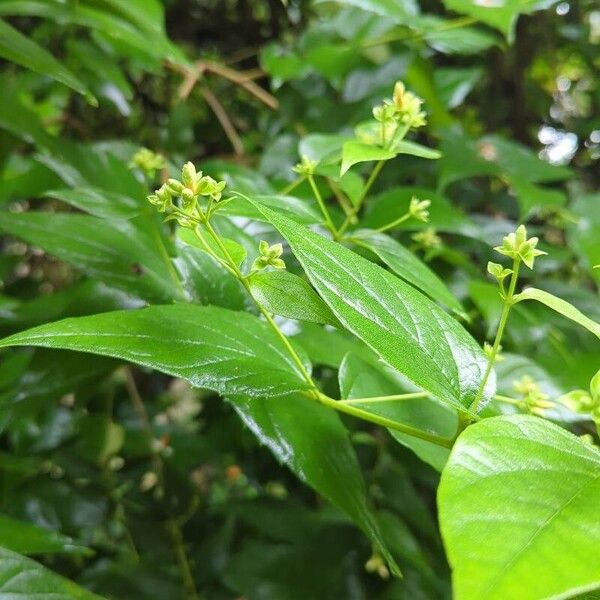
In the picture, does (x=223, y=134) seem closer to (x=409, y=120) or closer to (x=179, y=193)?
(x=409, y=120)

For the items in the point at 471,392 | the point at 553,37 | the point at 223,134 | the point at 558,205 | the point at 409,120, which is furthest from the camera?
the point at 553,37

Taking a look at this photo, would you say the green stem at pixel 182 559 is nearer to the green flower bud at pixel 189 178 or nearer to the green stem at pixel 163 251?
the green stem at pixel 163 251

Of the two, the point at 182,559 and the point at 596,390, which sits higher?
the point at 596,390

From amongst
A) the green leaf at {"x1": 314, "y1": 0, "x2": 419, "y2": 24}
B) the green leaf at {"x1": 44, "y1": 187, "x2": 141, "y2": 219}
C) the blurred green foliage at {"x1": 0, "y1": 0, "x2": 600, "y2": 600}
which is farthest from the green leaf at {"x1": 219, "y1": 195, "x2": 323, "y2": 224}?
the green leaf at {"x1": 314, "y1": 0, "x2": 419, "y2": 24}

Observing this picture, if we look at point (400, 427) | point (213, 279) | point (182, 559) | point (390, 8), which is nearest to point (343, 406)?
point (400, 427)

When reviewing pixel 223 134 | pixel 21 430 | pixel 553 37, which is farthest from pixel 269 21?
pixel 21 430

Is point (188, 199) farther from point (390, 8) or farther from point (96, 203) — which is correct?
point (390, 8)
